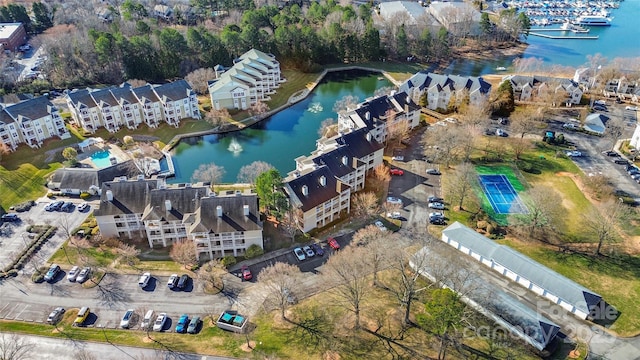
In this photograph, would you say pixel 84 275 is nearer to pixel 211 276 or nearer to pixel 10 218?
pixel 211 276

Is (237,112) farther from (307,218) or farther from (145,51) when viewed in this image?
(307,218)

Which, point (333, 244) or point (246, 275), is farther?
point (333, 244)

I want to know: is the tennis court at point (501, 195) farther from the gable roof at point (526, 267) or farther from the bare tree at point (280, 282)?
the bare tree at point (280, 282)

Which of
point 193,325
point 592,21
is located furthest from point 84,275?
point 592,21

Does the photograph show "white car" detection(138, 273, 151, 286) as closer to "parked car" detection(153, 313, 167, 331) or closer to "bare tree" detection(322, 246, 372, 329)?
"parked car" detection(153, 313, 167, 331)

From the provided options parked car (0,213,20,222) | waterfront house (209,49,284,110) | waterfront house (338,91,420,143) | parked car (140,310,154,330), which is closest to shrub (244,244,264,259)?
parked car (140,310,154,330)
